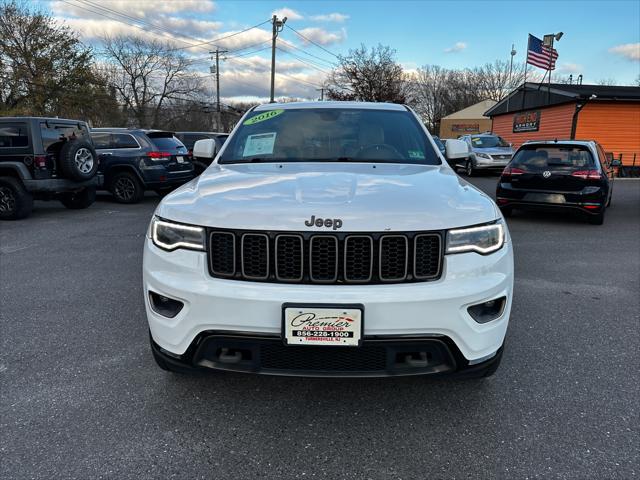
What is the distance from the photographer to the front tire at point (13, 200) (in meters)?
8.39

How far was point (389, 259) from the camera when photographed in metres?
2.08

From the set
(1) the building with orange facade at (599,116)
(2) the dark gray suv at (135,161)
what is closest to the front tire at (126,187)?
(2) the dark gray suv at (135,161)

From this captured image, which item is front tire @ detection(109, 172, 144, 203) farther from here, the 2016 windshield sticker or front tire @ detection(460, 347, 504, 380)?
front tire @ detection(460, 347, 504, 380)

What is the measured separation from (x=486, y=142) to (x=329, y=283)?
18502 mm

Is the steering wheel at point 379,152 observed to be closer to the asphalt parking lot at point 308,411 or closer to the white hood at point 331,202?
the white hood at point 331,202

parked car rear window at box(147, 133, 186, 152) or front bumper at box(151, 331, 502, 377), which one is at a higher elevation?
parked car rear window at box(147, 133, 186, 152)

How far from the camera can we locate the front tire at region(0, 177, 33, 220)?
27.5 feet

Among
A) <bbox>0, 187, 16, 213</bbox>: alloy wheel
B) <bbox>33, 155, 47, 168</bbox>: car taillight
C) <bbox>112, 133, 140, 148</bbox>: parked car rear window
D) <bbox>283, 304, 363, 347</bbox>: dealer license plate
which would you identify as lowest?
<bbox>0, 187, 16, 213</bbox>: alloy wheel

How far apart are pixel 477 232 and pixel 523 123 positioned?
26.7 meters

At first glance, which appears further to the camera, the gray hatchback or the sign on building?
the sign on building

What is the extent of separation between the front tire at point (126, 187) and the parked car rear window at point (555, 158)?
8.32m

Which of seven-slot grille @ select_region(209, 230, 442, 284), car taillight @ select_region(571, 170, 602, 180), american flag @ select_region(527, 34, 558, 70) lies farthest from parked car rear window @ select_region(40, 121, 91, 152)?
american flag @ select_region(527, 34, 558, 70)

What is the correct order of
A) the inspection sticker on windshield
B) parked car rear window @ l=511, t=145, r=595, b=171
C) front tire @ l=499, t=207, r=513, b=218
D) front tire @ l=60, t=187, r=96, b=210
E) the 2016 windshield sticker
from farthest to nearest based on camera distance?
front tire @ l=60, t=187, r=96, b=210, front tire @ l=499, t=207, r=513, b=218, parked car rear window @ l=511, t=145, r=595, b=171, the 2016 windshield sticker, the inspection sticker on windshield

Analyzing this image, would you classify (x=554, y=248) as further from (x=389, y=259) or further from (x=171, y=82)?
(x=171, y=82)
